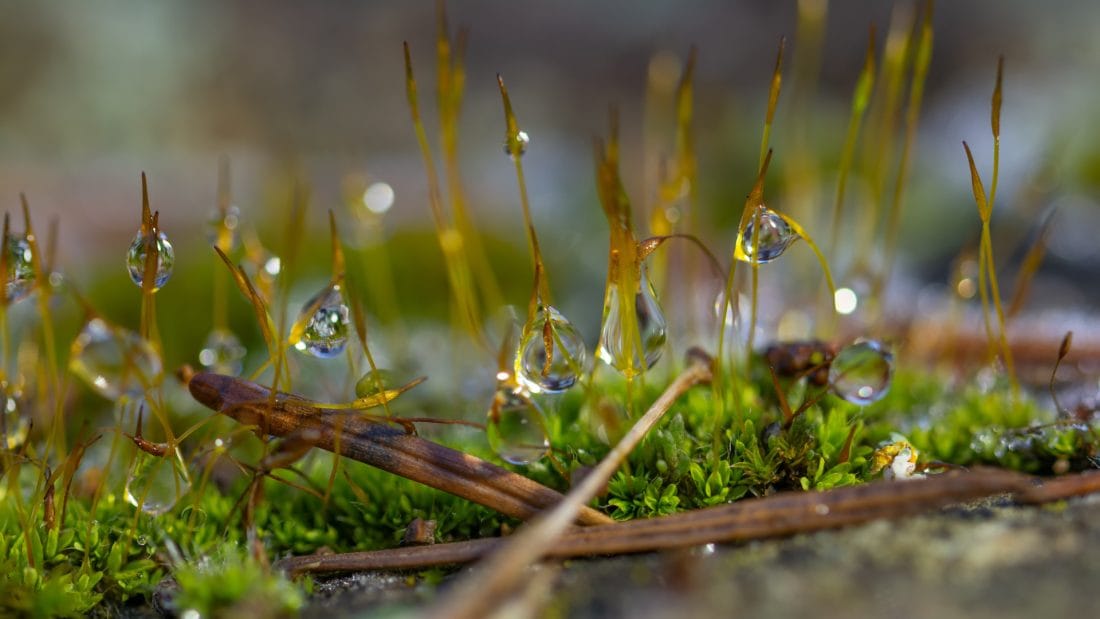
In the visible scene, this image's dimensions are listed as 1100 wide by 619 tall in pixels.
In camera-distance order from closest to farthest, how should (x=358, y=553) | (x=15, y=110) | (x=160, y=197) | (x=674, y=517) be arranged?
(x=674, y=517) < (x=358, y=553) < (x=160, y=197) < (x=15, y=110)

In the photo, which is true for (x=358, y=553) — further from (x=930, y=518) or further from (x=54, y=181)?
(x=54, y=181)

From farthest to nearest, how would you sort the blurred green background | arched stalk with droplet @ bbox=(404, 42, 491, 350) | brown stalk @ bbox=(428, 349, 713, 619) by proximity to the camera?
the blurred green background, arched stalk with droplet @ bbox=(404, 42, 491, 350), brown stalk @ bbox=(428, 349, 713, 619)

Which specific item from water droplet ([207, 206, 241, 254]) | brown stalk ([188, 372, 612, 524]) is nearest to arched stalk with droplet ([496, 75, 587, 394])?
brown stalk ([188, 372, 612, 524])

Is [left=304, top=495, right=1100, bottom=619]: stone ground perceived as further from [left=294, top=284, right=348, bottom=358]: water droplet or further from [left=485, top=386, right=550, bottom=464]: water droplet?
[left=294, top=284, right=348, bottom=358]: water droplet

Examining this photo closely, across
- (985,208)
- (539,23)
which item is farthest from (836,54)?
(985,208)

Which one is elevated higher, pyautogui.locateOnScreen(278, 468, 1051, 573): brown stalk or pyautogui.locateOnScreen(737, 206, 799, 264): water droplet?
pyautogui.locateOnScreen(737, 206, 799, 264): water droplet
